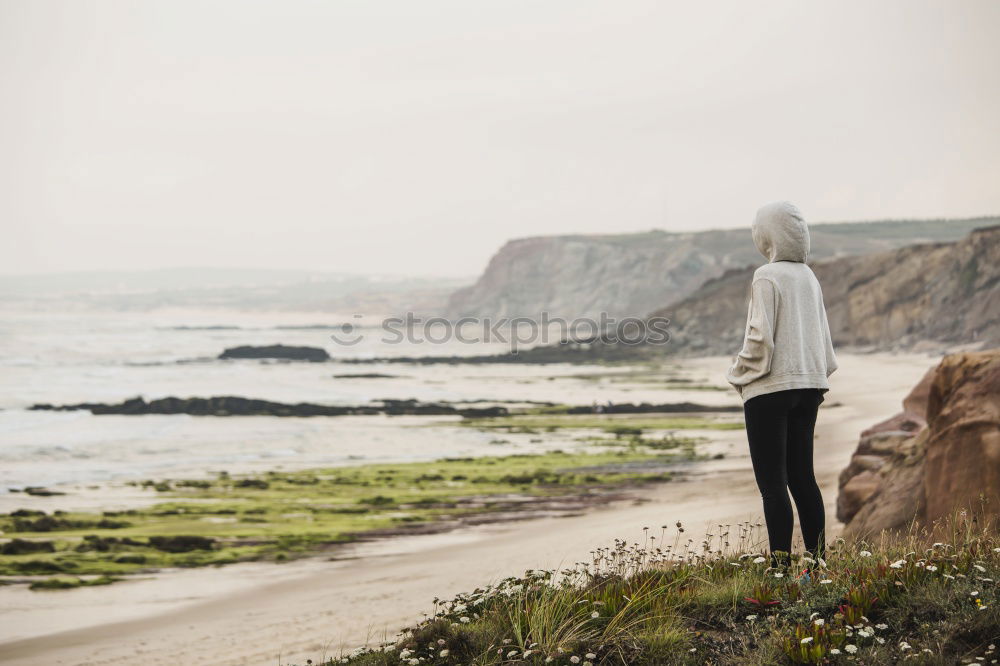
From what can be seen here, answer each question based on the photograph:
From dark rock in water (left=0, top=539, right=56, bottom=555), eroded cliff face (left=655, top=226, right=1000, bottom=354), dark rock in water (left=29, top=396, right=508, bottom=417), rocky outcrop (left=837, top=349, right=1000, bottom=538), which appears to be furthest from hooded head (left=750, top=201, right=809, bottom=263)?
eroded cliff face (left=655, top=226, right=1000, bottom=354)

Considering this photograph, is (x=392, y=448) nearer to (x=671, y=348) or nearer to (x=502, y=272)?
(x=671, y=348)

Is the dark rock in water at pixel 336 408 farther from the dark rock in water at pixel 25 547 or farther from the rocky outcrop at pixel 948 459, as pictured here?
the rocky outcrop at pixel 948 459

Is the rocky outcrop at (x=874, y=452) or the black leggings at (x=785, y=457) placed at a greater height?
the black leggings at (x=785, y=457)

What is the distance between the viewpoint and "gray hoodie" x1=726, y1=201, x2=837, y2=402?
192 inches

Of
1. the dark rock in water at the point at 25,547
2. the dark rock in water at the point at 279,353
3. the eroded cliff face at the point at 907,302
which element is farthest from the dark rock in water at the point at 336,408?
the dark rock in water at the point at 279,353

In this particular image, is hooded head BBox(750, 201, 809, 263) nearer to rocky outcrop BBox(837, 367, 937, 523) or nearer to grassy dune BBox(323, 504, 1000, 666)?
grassy dune BBox(323, 504, 1000, 666)

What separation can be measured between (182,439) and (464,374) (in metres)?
23.1

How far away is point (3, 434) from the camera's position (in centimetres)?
2900

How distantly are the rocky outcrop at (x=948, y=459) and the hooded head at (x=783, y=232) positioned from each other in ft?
9.16

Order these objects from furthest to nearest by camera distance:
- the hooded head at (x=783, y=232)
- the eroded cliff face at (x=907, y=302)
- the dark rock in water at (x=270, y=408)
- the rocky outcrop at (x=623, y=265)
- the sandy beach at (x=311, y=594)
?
the rocky outcrop at (x=623, y=265) < the eroded cliff face at (x=907, y=302) < the dark rock in water at (x=270, y=408) < the sandy beach at (x=311, y=594) < the hooded head at (x=783, y=232)

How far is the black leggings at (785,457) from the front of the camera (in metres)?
4.87

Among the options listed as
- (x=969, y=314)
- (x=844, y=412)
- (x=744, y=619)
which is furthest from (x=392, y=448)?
(x=969, y=314)

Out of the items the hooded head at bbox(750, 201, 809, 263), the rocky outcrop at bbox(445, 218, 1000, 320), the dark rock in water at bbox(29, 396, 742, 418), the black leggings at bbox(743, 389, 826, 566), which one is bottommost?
the dark rock in water at bbox(29, 396, 742, 418)

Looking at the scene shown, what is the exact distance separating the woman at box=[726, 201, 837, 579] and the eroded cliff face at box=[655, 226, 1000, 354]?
43.6 metres
